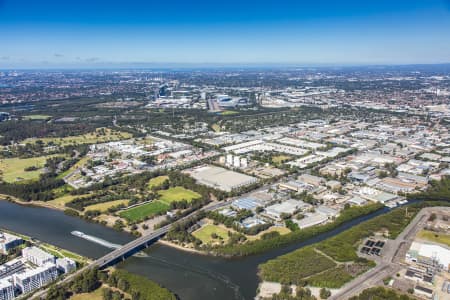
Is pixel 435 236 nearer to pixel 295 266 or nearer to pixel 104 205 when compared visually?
pixel 295 266

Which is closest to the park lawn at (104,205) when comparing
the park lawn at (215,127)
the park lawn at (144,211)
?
the park lawn at (144,211)

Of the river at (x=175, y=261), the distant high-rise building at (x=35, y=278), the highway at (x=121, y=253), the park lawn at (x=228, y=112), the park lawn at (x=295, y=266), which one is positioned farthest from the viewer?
the park lawn at (x=228, y=112)

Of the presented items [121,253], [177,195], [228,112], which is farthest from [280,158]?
[228,112]

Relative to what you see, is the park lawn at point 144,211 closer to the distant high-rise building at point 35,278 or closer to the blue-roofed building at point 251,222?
the blue-roofed building at point 251,222

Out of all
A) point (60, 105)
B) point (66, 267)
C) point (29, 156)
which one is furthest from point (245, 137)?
point (60, 105)

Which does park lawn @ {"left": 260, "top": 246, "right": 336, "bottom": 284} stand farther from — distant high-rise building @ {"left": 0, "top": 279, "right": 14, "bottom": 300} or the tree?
distant high-rise building @ {"left": 0, "top": 279, "right": 14, "bottom": 300}

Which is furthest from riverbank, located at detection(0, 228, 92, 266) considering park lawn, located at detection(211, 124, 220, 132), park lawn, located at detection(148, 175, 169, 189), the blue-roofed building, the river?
park lawn, located at detection(211, 124, 220, 132)
